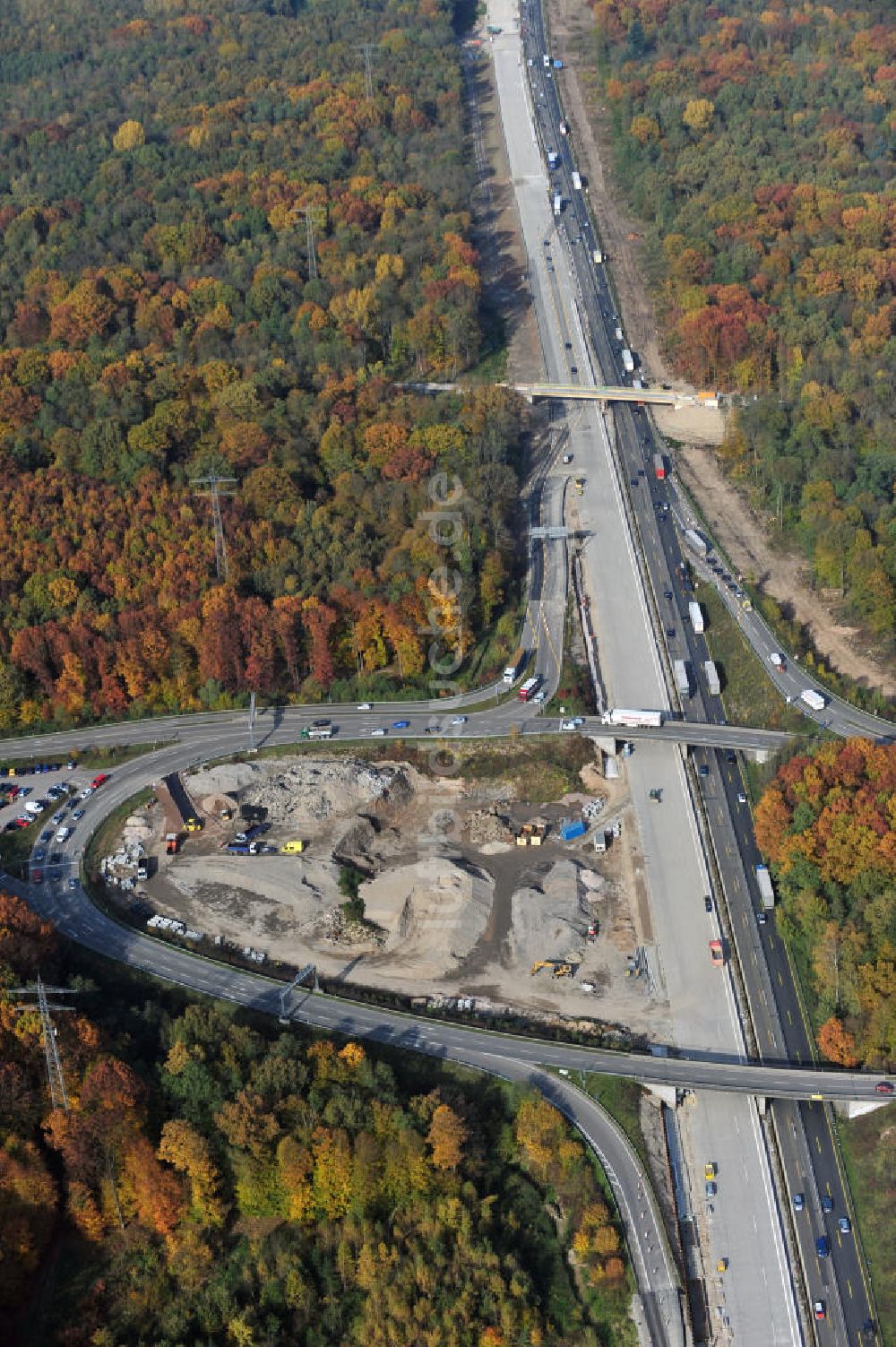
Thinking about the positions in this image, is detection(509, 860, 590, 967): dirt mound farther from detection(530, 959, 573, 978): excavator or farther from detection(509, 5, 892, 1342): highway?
detection(509, 5, 892, 1342): highway

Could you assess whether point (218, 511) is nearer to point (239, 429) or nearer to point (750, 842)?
point (239, 429)

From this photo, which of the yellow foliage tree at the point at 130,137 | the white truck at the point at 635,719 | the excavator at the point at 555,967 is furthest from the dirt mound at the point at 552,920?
the yellow foliage tree at the point at 130,137

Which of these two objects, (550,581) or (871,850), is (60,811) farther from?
(871,850)

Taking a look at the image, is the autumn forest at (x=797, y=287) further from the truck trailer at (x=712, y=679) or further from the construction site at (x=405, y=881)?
the construction site at (x=405, y=881)

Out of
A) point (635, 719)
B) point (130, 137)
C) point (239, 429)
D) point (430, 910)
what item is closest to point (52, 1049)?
point (430, 910)

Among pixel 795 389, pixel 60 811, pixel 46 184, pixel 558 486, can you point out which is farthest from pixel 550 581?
pixel 46 184

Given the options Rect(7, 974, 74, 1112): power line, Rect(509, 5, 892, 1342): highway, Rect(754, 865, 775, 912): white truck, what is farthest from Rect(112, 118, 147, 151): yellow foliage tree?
Rect(7, 974, 74, 1112): power line
